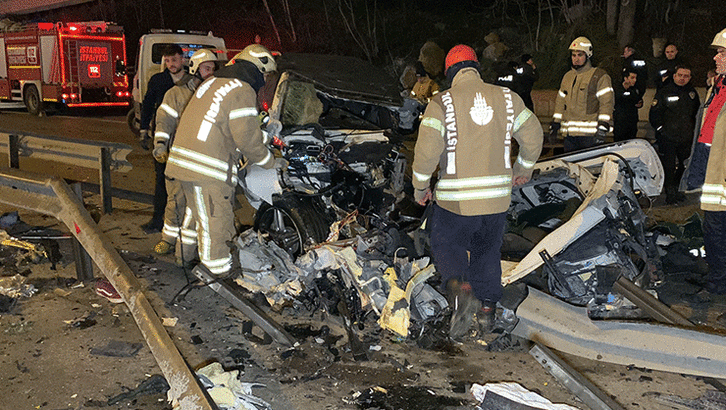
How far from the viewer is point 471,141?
390cm

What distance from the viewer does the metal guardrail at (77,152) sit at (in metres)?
6.96

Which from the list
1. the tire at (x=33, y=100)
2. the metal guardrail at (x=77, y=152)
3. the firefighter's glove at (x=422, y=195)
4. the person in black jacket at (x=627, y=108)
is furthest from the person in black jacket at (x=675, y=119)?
the tire at (x=33, y=100)

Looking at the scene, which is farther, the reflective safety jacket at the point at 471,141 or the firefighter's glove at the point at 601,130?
the firefighter's glove at the point at 601,130

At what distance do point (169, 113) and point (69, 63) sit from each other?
43.1 feet

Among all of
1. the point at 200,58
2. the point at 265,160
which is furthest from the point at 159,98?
the point at 265,160

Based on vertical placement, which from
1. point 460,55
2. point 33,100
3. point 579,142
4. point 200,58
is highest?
point 460,55

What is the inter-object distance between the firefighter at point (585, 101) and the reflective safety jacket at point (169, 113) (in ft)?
13.0

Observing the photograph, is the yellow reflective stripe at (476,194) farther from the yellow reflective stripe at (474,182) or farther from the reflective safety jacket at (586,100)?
the reflective safety jacket at (586,100)

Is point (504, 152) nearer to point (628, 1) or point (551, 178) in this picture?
point (551, 178)

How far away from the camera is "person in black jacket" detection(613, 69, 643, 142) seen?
8.45 meters

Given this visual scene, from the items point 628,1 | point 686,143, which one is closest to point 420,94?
point 686,143

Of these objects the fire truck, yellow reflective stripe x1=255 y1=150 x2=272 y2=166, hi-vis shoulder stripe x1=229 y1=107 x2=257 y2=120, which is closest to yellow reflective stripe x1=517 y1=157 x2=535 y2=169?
yellow reflective stripe x1=255 y1=150 x2=272 y2=166

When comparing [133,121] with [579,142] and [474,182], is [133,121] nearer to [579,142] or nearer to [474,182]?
[579,142]

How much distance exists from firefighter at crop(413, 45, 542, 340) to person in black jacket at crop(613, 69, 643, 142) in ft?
16.4
